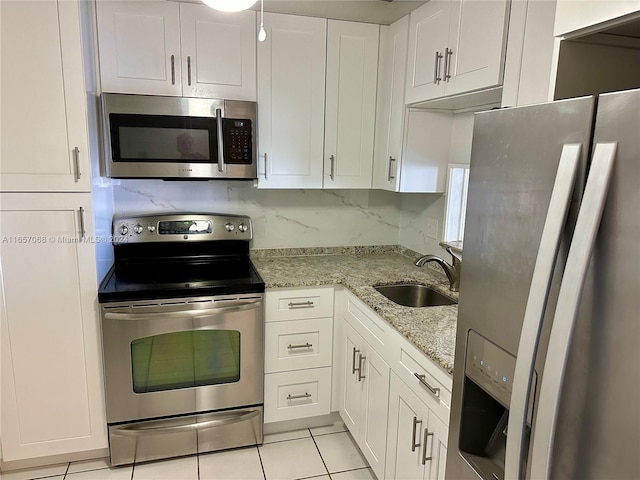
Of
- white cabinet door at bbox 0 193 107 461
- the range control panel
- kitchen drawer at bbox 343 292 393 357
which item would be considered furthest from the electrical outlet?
white cabinet door at bbox 0 193 107 461

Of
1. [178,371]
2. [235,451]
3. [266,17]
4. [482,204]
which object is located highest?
[266,17]

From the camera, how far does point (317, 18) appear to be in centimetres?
238

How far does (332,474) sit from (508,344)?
5.33 ft

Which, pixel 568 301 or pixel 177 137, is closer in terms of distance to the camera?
pixel 568 301

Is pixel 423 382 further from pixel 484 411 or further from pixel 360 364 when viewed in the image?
pixel 360 364

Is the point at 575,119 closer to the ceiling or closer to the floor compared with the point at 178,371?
closer to the ceiling

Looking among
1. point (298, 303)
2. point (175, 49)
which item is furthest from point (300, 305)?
point (175, 49)

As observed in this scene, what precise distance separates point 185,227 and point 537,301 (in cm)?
215

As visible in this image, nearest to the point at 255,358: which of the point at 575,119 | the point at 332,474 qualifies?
the point at 332,474

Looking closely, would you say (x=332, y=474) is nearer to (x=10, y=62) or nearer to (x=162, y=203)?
(x=162, y=203)

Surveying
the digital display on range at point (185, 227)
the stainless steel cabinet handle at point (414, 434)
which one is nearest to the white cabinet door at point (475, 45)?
the stainless steel cabinet handle at point (414, 434)

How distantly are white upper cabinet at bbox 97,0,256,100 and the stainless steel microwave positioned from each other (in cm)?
10

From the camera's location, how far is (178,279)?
2279mm

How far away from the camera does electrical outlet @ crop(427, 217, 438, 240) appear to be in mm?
2666
